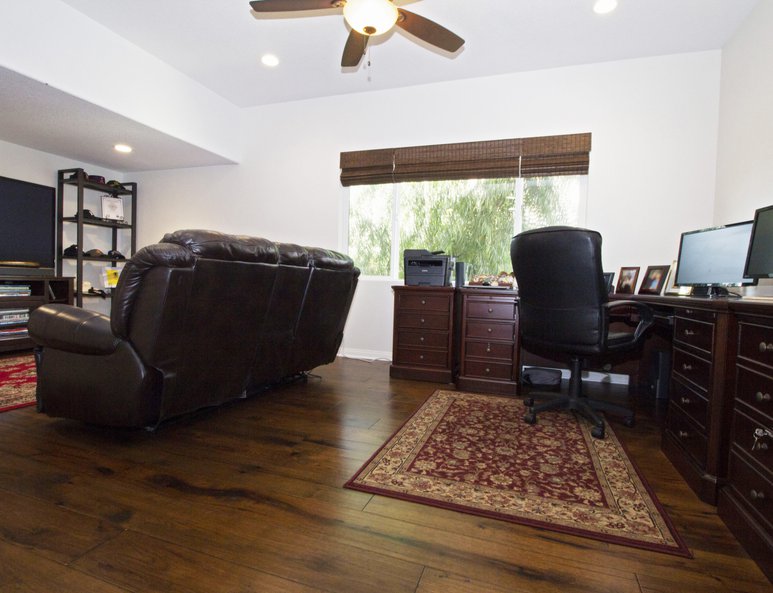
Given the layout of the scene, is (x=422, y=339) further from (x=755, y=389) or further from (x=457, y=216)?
(x=755, y=389)

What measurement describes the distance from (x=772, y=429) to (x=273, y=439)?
1.92 m

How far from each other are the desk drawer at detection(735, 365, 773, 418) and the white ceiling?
8.30 ft

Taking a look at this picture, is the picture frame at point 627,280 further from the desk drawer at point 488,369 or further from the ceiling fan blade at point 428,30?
the ceiling fan blade at point 428,30

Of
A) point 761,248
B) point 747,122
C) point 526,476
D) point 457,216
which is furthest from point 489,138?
point 526,476

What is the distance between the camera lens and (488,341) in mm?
3098

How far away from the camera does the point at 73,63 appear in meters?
3.03

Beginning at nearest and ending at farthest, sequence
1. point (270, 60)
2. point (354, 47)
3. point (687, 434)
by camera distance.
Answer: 1. point (687, 434)
2. point (354, 47)
3. point (270, 60)

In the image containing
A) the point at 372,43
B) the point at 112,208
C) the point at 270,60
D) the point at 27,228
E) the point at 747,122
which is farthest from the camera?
the point at 112,208

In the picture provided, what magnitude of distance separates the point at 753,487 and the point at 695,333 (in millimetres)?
669

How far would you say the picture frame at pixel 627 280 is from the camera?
3.27 metres

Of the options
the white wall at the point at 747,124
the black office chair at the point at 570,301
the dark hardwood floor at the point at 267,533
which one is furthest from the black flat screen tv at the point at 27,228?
the white wall at the point at 747,124

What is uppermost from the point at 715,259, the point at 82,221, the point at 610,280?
the point at 82,221

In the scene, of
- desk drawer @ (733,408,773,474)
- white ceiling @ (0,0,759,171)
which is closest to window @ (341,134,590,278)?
white ceiling @ (0,0,759,171)

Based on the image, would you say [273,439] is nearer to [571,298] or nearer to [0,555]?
[0,555]
